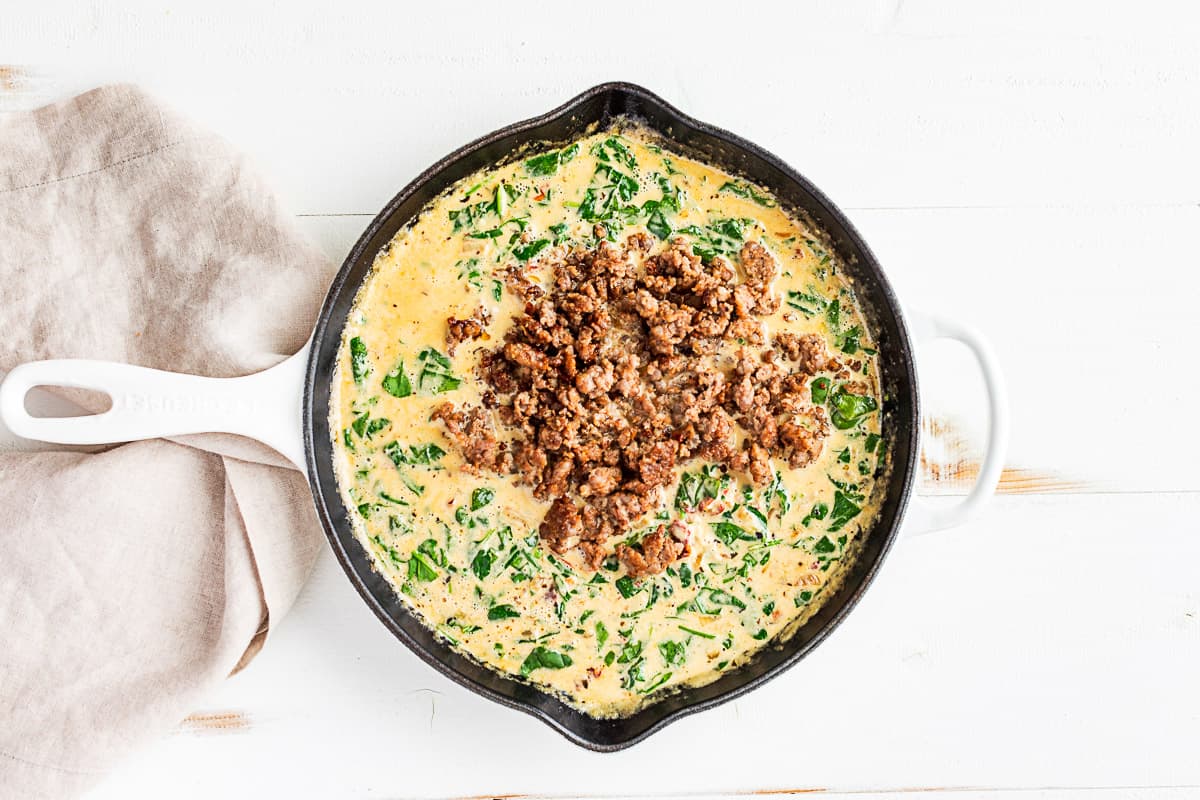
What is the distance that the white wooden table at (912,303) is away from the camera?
3.00 meters

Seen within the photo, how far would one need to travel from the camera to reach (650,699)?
9.17 feet

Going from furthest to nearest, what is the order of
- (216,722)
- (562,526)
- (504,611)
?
(216,722), (504,611), (562,526)

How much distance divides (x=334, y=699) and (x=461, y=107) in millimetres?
1817

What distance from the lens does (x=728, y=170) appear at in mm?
2793

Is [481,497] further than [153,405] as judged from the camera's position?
Yes

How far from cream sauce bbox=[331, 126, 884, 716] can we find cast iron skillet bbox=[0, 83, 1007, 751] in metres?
0.04

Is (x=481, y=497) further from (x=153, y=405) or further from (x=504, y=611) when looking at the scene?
(x=153, y=405)

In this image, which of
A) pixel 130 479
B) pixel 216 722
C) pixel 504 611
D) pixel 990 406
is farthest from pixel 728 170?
pixel 216 722

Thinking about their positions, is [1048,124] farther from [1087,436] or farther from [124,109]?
[124,109]

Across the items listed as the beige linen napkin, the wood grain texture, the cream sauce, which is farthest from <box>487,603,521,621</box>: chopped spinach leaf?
the wood grain texture

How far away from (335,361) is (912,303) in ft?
5.61

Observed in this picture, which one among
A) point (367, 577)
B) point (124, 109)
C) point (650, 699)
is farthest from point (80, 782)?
point (124, 109)

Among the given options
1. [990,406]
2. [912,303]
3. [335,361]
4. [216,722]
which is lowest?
[216,722]

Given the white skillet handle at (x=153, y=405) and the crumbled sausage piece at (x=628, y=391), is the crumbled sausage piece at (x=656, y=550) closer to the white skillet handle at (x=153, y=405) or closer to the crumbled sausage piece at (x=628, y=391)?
the crumbled sausage piece at (x=628, y=391)
